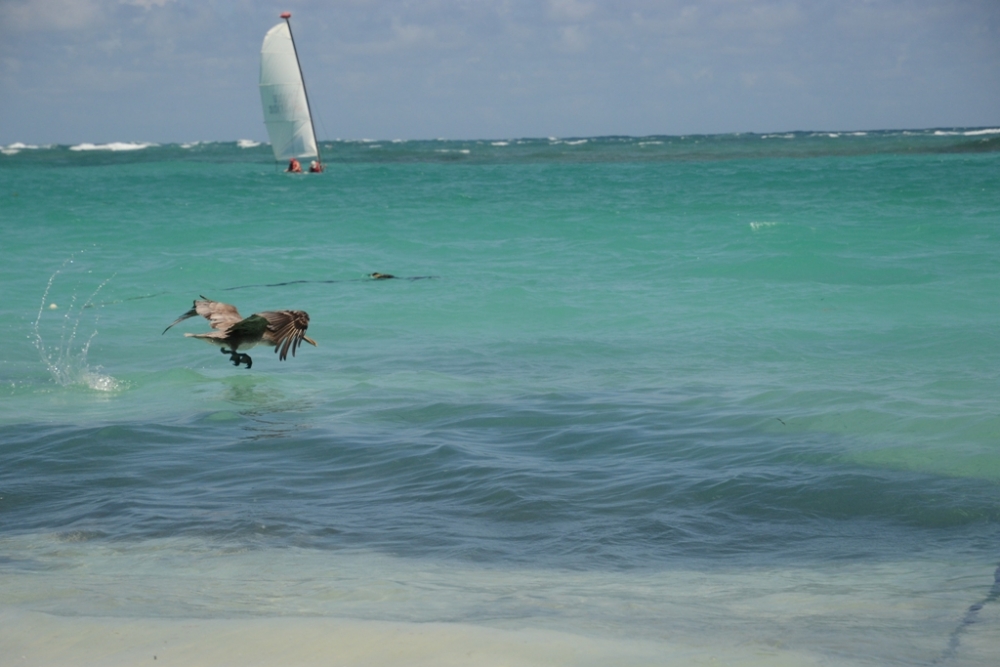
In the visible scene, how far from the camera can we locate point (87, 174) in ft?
145

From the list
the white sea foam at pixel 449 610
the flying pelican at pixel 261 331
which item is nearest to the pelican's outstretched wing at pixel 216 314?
the flying pelican at pixel 261 331

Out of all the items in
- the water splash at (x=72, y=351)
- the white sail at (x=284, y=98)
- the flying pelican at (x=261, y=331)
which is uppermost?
the white sail at (x=284, y=98)

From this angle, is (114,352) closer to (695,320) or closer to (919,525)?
(695,320)

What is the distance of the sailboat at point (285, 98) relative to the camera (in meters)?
36.1

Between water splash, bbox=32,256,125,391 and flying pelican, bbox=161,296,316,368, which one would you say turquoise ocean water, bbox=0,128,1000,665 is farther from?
flying pelican, bbox=161,296,316,368

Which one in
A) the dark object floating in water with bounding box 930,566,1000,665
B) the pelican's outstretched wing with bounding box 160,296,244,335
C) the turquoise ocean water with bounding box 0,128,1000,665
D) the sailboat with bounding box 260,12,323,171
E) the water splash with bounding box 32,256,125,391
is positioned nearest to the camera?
the dark object floating in water with bounding box 930,566,1000,665

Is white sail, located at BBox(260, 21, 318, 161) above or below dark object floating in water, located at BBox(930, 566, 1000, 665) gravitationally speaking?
above

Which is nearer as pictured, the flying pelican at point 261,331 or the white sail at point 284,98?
the flying pelican at point 261,331

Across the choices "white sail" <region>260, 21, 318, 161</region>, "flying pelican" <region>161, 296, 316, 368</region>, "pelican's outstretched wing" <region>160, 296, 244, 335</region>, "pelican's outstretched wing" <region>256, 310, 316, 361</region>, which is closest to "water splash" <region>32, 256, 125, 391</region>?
"pelican's outstretched wing" <region>160, 296, 244, 335</region>

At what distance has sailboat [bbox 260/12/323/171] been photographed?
36062 millimetres

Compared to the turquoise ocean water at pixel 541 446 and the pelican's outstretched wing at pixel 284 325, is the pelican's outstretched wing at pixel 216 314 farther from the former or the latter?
the turquoise ocean water at pixel 541 446

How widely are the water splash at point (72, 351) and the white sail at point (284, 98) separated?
2347 cm

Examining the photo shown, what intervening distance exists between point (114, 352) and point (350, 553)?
21.9ft

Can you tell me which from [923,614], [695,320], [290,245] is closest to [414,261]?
[290,245]
